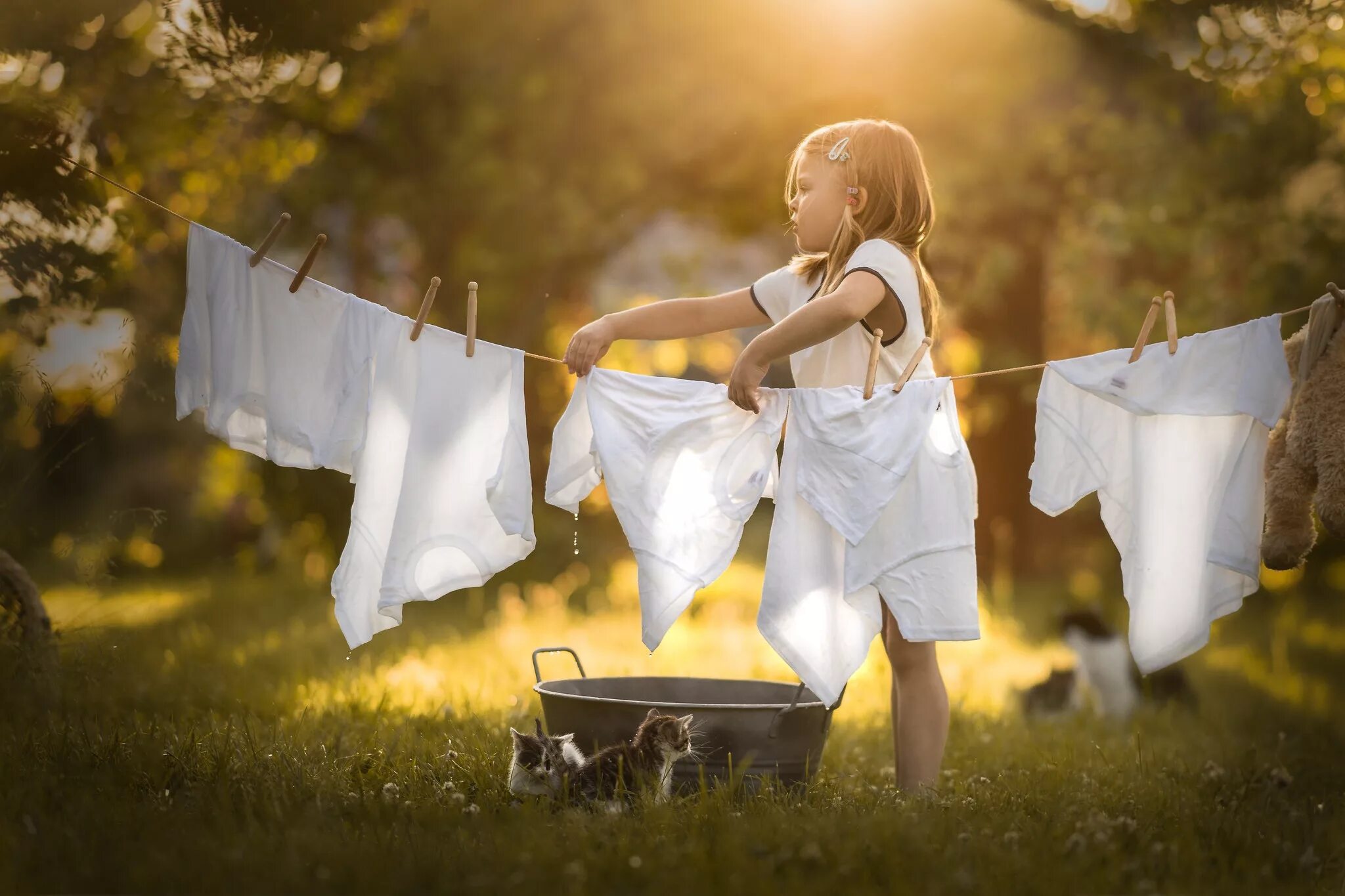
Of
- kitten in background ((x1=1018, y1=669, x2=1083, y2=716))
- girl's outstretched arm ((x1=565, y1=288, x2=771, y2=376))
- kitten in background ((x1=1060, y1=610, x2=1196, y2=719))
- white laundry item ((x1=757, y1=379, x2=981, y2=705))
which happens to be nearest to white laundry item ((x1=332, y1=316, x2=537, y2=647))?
girl's outstretched arm ((x1=565, y1=288, x2=771, y2=376))

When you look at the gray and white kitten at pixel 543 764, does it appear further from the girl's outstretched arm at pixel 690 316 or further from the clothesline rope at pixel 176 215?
the girl's outstretched arm at pixel 690 316

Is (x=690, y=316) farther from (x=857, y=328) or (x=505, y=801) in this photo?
(x=505, y=801)

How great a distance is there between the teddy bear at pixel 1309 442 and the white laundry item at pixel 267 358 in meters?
2.23

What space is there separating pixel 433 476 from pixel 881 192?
1.37m

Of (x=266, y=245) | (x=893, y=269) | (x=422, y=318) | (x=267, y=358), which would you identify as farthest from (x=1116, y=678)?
(x=266, y=245)

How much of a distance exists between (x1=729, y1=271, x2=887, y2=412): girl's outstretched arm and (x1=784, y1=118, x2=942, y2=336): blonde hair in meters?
0.19

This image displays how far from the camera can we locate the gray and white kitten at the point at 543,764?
2777mm

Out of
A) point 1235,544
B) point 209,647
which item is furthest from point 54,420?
point 1235,544

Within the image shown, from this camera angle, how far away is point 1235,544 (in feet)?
9.30

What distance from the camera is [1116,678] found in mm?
4969

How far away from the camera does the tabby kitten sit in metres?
2.70

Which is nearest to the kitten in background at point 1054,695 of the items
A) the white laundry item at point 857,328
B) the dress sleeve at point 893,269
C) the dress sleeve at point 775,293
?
the white laundry item at point 857,328

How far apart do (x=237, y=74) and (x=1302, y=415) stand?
346cm

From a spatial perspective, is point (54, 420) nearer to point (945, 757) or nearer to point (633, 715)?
point (633, 715)
